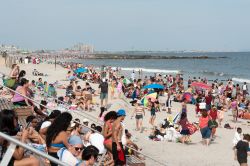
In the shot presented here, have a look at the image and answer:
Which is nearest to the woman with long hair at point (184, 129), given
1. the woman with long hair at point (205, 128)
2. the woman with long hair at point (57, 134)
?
the woman with long hair at point (205, 128)

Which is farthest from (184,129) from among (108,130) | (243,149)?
(108,130)

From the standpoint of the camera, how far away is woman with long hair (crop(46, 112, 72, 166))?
5055 millimetres

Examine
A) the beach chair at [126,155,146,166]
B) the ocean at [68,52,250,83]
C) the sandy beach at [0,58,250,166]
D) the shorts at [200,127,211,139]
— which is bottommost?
the ocean at [68,52,250,83]

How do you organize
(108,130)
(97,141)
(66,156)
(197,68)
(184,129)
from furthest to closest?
(197,68)
(184,129)
(97,141)
(108,130)
(66,156)

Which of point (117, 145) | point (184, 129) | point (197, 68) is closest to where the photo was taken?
point (117, 145)

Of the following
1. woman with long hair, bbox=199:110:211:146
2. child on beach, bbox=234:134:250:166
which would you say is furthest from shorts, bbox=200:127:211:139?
child on beach, bbox=234:134:250:166

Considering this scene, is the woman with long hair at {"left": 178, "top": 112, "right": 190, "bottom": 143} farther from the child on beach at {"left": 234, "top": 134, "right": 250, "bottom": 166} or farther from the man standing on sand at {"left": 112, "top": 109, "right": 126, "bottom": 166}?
the man standing on sand at {"left": 112, "top": 109, "right": 126, "bottom": 166}

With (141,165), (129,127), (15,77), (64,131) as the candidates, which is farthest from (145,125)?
(64,131)

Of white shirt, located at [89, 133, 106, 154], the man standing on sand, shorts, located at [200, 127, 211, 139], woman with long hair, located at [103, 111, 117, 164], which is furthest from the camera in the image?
shorts, located at [200, 127, 211, 139]

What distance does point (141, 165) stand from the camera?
816cm

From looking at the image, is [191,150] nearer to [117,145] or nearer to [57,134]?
[117,145]

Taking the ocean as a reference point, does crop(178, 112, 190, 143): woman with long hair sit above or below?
above

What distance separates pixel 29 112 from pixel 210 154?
571cm

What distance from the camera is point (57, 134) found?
5.08m
